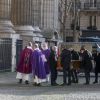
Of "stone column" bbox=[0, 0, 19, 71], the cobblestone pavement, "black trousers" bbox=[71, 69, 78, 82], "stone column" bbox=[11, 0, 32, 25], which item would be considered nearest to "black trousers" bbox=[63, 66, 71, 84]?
the cobblestone pavement

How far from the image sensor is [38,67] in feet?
82.3

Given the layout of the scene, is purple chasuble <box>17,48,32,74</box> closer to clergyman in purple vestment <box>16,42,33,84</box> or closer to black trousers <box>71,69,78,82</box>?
clergyman in purple vestment <box>16,42,33,84</box>

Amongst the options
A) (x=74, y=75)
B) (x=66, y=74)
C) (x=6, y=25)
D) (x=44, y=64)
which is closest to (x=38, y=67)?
(x=44, y=64)

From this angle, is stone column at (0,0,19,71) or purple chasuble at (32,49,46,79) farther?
stone column at (0,0,19,71)

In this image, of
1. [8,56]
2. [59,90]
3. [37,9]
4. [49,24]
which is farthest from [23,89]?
[49,24]

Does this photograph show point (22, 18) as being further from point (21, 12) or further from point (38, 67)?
point (38, 67)

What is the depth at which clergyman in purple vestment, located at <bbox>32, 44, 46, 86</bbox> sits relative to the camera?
2505 cm

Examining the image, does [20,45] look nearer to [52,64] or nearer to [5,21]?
[5,21]

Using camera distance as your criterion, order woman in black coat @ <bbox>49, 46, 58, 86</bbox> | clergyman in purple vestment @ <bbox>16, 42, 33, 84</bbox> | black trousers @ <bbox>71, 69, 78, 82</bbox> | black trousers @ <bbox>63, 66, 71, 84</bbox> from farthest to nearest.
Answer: black trousers @ <bbox>71, 69, 78, 82</bbox> → black trousers @ <bbox>63, 66, 71, 84</bbox> → woman in black coat @ <bbox>49, 46, 58, 86</bbox> → clergyman in purple vestment @ <bbox>16, 42, 33, 84</bbox>

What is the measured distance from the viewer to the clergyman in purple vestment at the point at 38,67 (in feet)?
82.2

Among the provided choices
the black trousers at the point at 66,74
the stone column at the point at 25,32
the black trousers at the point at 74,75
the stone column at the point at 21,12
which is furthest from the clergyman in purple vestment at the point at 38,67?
the stone column at the point at 21,12

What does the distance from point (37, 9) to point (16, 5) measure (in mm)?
5638

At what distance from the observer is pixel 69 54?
84.5 ft

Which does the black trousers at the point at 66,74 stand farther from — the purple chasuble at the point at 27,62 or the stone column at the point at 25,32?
the stone column at the point at 25,32
